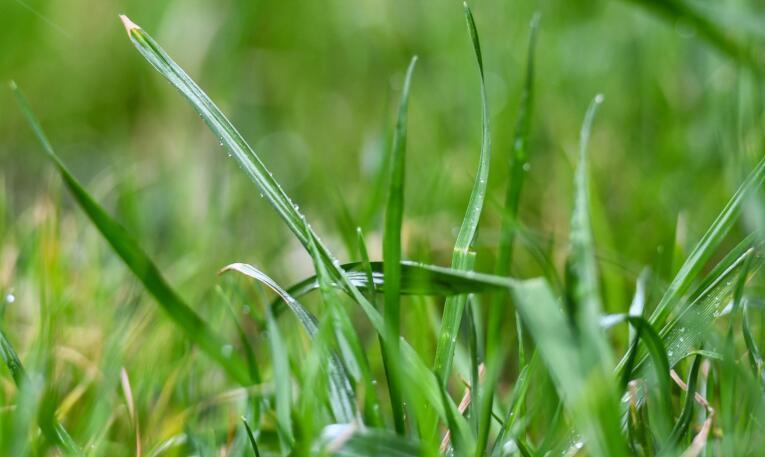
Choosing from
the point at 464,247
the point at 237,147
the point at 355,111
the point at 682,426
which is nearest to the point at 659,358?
the point at 682,426

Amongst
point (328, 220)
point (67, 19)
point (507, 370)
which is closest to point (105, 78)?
point (67, 19)

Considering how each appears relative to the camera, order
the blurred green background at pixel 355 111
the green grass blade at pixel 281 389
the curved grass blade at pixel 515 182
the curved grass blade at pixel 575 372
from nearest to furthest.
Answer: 1. the curved grass blade at pixel 575 372
2. the green grass blade at pixel 281 389
3. the curved grass blade at pixel 515 182
4. the blurred green background at pixel 355 111

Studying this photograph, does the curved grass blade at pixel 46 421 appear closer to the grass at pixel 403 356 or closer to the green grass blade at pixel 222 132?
the grass at pixel 403 356

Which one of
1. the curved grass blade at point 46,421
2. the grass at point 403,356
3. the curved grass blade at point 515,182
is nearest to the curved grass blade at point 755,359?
the grass at point 403,356

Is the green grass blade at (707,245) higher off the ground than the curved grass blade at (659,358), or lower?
higher

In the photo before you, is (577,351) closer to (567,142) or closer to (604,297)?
(604,297)

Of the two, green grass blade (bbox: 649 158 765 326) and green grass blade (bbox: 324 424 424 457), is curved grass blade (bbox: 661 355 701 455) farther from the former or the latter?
green grass blade (bbox: 324 424 424 457)

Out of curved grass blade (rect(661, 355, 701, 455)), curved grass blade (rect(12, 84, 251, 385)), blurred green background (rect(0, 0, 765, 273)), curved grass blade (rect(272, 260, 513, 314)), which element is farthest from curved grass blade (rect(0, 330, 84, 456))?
blurred green background (rect(0, 0, 765, 273))
